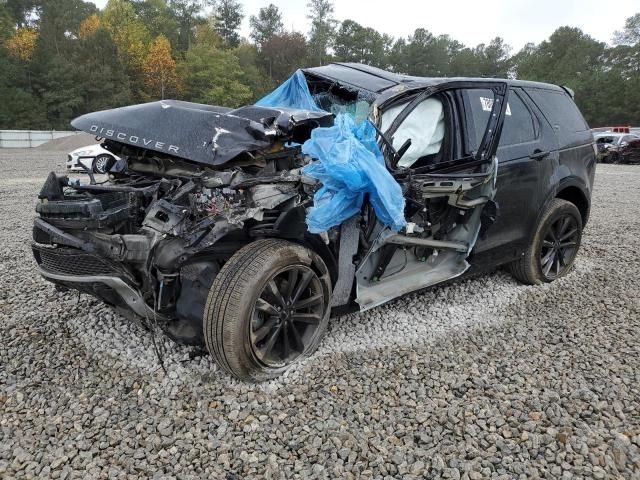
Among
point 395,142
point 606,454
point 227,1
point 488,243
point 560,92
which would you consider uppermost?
point 227,1

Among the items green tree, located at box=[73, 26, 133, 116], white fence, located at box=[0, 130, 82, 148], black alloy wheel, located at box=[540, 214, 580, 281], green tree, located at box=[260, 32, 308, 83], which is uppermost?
green tree, located at box=[260, 32, 308, 83]

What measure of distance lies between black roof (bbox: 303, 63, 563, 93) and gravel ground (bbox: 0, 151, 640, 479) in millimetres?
1741

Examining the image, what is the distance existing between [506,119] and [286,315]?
96.0 inches

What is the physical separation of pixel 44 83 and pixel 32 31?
13975mm

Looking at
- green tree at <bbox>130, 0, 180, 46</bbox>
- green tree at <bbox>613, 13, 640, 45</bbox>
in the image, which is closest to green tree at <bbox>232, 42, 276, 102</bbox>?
green tree at <bbox>130, 0, 180, 46</bbox>

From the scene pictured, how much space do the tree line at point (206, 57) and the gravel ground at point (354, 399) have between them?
43927 millimetres

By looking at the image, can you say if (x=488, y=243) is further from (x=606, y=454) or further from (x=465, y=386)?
(x=606, y=454)

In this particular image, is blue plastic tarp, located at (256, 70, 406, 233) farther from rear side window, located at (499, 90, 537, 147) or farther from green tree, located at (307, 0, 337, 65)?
green tree, located at (307, 0, 337, 65)

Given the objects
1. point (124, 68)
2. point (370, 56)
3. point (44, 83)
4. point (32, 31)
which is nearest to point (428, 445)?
point (44, 83)

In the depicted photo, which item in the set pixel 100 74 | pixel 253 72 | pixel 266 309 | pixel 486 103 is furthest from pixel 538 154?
pixel 253 72

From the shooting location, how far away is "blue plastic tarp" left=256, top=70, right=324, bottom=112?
13.8 feet

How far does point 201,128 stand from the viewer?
3002 mm

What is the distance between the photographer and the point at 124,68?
4953cm

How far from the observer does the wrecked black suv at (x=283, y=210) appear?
2.59 metres
